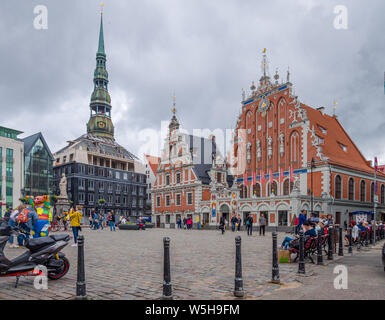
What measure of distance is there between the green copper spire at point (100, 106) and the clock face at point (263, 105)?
52992mm

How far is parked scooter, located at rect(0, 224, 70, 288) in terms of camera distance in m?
6.56

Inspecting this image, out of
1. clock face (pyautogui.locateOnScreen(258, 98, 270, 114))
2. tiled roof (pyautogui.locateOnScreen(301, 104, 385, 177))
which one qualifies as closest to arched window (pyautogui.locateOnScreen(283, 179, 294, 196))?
tiled roof (pyautogui.locateOnScreen(301, 104, 385, 177))

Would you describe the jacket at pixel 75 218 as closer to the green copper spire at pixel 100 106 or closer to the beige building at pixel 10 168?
the beige building at pixel 10 168

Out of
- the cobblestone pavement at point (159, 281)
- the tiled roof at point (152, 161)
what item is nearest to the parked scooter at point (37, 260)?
the cobblestone pavement at point (159, 281)

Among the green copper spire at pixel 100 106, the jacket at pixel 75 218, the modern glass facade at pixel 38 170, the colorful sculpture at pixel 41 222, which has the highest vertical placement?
the green copper spire at pixel 100 106

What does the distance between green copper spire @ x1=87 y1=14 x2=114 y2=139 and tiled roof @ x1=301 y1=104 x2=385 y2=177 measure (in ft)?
184

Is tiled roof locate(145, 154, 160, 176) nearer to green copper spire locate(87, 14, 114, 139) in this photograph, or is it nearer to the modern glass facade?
green copper spire locate(87, 14, 114, 139)

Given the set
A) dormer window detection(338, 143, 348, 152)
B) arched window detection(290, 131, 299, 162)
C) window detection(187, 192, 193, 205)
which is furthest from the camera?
window detection(187, 192, 193, 205)

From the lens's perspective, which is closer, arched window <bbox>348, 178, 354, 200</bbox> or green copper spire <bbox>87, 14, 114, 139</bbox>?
arched window <bbox>348, 178, 354, 200</bbox>

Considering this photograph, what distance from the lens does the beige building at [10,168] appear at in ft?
184

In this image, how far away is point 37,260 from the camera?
6809 millimetres

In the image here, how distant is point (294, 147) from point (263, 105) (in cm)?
710

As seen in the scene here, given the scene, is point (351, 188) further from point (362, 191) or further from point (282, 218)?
point (282, 218)

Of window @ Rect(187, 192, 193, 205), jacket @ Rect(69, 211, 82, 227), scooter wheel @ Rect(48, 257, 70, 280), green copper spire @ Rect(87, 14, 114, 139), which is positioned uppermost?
green copper spire @ Rect(87, 14, 114, 139)
